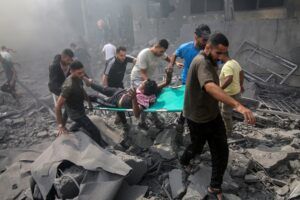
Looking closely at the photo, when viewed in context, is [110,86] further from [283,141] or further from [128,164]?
[283,141]

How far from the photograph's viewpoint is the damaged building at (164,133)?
3.93 m

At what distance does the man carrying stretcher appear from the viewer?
5.02 metres

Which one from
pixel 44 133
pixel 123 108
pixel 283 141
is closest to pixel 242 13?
pixel 283 141

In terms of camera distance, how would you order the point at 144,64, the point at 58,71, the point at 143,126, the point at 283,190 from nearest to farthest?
the point at 283,190 → the point at 144,64 → the point at 58,71 → the point at 143,126

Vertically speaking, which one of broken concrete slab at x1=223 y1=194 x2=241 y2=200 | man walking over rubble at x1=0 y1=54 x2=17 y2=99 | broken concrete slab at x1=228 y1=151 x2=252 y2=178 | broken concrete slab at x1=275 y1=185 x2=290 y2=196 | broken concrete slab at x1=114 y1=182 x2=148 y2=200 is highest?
man walking over rubble at x1=0 y1=54 x2=17 y2=99

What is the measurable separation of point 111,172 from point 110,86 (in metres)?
2.75

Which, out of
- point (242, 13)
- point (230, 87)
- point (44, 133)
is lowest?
point (44, 133)

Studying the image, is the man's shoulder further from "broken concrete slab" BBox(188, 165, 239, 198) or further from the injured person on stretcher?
the injured person on stretcher

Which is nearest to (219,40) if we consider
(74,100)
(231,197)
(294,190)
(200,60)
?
(200,60)

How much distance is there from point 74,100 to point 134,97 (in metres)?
1.03

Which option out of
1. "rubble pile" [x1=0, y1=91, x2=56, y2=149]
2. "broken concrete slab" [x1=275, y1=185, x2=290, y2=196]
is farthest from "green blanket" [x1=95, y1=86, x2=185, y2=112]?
"rubble pile" [x1=0, y1=91, x2=56, y2=149]

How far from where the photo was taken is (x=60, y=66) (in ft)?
18.8

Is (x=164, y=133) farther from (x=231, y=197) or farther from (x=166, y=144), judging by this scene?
(x=231, y=197)

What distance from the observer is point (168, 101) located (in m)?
5.34
